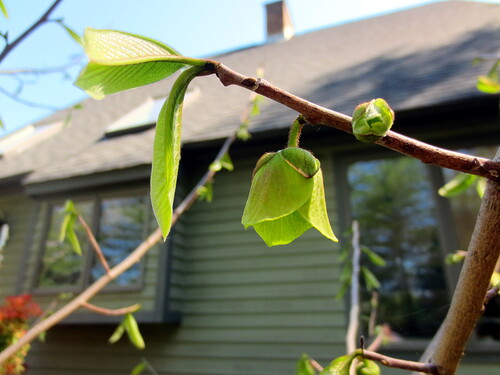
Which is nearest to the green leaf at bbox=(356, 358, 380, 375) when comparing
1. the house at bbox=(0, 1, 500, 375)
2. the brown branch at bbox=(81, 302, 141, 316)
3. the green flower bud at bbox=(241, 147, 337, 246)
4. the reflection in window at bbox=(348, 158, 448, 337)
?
the green flower bud at bbox=(241, 147, 337, 246)

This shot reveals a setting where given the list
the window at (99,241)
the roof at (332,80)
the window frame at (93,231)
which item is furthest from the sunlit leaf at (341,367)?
the window at (99,241)

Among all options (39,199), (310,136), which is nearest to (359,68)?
(310,136)

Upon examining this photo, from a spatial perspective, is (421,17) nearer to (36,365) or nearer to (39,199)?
(39,199)

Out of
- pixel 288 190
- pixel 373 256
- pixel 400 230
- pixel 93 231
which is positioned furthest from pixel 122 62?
pixel 400 230

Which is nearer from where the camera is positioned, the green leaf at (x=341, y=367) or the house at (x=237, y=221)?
the green leaf at (x=341, y=367)

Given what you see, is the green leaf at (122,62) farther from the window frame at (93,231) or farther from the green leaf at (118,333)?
the window frame at (93,231)

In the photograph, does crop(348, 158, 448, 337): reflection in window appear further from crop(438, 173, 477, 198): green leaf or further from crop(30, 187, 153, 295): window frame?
crop(438, 173, 477, 198): green leaf
